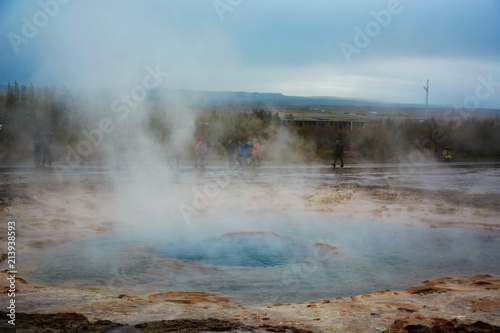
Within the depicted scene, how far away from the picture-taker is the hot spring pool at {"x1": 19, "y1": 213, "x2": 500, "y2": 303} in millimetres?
6641

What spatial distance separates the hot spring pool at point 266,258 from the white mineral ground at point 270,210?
1.20 ft

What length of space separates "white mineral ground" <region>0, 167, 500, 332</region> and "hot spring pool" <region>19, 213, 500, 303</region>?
1.20ft

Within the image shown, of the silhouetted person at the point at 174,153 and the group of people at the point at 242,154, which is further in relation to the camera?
the group of people at the point at 242,154

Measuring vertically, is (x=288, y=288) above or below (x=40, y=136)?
below

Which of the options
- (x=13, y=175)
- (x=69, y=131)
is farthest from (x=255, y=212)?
(x=69, y=131)

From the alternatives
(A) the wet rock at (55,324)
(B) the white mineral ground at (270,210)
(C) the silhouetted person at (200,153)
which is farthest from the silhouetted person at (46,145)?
(A) the wet rock at (55,324)

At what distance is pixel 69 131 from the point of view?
2361cm

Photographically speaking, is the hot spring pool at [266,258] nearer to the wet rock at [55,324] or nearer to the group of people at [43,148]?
the wet rock at [55,324]

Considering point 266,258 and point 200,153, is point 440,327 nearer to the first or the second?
point 266,258

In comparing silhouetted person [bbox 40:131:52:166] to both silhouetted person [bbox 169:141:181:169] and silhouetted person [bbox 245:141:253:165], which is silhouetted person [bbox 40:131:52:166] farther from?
silhouetted person [bbox 245:141:253:165]

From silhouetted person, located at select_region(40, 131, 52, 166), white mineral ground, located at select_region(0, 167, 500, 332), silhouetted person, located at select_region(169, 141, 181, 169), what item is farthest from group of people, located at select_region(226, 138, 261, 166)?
silhouetted person, located at select_region(40, 131, 52, 166)

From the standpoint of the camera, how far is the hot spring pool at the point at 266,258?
664cm

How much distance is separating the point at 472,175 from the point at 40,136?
15.8 meters

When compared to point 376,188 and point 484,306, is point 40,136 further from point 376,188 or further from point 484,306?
point 484,306
